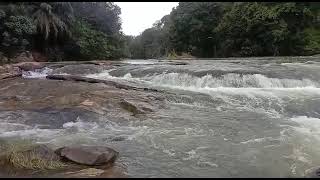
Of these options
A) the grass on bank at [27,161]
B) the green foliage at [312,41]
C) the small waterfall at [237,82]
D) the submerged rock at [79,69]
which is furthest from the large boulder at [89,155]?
the green foliage at [312,41]

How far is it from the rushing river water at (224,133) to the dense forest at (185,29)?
57.7 ft

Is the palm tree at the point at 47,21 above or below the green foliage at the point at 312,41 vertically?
above

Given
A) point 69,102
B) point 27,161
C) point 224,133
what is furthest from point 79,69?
point 27,161

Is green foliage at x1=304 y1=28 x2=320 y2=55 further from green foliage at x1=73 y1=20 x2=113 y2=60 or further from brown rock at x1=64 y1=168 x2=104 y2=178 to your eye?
brown rock at x1=64 y1=168 x2=104 y2=178

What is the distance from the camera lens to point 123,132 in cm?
847

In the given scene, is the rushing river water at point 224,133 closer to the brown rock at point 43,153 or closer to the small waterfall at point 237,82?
the small waterfall at point 237,82

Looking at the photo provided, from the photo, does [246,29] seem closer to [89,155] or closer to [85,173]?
[89,155]

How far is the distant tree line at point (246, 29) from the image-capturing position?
35.5m

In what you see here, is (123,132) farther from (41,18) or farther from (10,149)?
(41,18)

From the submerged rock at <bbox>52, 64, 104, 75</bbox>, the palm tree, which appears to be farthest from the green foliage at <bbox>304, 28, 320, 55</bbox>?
the submerged rock at <bbox>52, 64, 104, 75</bbox>

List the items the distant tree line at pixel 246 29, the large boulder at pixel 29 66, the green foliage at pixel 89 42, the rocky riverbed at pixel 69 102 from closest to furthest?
the rocky riverbed at pixel 69 102 → the large boulder at pixel 29 66 → the green foliage at pixel 89 42 → the distant tree line at pixel 246 29

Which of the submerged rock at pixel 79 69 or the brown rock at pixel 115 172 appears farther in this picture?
the submerged rock at pixel 79 69

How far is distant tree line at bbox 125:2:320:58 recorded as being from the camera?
35500 mm

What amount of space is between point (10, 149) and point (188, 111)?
4758 mm
